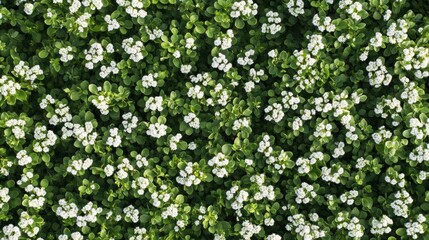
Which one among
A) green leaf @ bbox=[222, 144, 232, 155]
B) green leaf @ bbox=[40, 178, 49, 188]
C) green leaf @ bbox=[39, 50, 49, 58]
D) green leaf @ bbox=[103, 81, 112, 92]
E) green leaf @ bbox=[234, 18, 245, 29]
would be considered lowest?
green leaf @ bbox=[40, 178, 49, 188]

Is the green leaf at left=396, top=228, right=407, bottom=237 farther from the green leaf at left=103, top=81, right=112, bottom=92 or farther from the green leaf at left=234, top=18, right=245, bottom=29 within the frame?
the green leaf at left=103, top=81, right=112, bottom=92

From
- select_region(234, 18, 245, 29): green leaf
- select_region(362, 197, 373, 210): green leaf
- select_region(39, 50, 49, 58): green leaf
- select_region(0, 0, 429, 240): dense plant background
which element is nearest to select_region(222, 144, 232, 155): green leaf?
select_region(0, 0, 429, 240): dense plant background

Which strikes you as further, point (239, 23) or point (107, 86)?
point (239, 23)

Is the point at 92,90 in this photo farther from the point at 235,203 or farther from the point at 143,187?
the point at 235,203

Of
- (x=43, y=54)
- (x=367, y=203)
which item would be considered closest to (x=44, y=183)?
(x=43, y=54)

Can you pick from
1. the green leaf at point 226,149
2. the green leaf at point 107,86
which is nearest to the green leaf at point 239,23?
the green leaf at point 226,149

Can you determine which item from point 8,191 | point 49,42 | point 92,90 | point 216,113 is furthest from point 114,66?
point 8,191

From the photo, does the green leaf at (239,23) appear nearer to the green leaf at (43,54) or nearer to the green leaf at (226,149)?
the green leaf at (226,149)

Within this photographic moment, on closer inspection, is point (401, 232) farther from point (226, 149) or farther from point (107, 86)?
point (107, 86)

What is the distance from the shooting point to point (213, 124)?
383 cm

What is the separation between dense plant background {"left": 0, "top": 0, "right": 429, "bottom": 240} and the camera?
12.3ft

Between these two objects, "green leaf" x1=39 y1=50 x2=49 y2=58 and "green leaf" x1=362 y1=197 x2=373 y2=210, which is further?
"green leaf" x1=39 y1=50 x2=49 y2=58

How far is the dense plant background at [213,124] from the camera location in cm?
375

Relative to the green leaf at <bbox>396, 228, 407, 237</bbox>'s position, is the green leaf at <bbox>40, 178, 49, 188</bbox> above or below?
below
